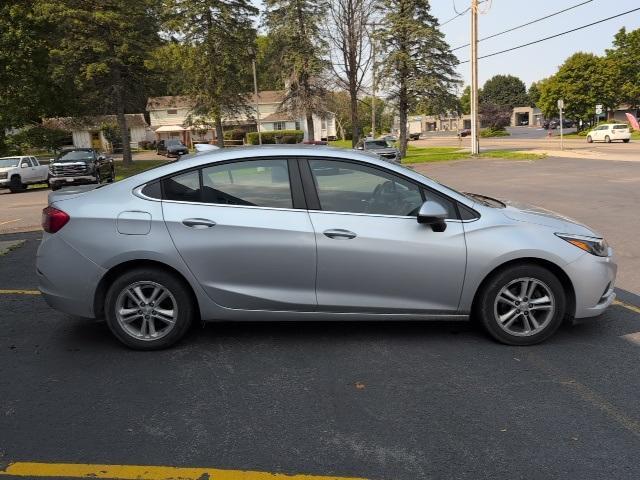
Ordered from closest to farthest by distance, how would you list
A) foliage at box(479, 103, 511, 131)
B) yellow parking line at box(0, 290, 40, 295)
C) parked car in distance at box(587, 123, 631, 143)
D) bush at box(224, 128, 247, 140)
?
yellow parking line at box(0, 290, 40, 295)
parked car in distance at box(587, 123, 631, 143)
bush at box(224, 128, 247, 140)
foliage at box(479, 103, 511, 131)

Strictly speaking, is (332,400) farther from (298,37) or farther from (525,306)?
(298,37)

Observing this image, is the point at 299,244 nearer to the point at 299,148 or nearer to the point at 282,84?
the point at 299,148

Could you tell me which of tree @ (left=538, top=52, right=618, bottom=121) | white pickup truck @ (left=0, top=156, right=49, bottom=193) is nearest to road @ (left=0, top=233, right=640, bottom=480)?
white pickup truck @ (left=0, top=156, right=49, bottom=193)

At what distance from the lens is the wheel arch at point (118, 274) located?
457 centimetres

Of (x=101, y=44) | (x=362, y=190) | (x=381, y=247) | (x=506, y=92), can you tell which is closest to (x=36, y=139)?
(x=101, y=44)

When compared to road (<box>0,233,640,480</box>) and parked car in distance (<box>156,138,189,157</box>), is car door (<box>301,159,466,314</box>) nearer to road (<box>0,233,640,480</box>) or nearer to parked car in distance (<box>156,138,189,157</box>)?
road (<box>0,233,640,480</box>)

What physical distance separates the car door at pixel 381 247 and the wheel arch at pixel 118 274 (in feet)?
3.62

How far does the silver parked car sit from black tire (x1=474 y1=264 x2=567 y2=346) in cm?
1

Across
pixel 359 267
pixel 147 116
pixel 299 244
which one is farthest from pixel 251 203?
pixel 147 116

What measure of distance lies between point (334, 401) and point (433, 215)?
1609 mm

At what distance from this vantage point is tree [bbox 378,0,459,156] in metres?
34.2

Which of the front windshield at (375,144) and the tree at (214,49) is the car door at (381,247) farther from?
the tree at (214,49)

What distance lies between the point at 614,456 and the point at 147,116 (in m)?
98.9

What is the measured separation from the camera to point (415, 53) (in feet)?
114
